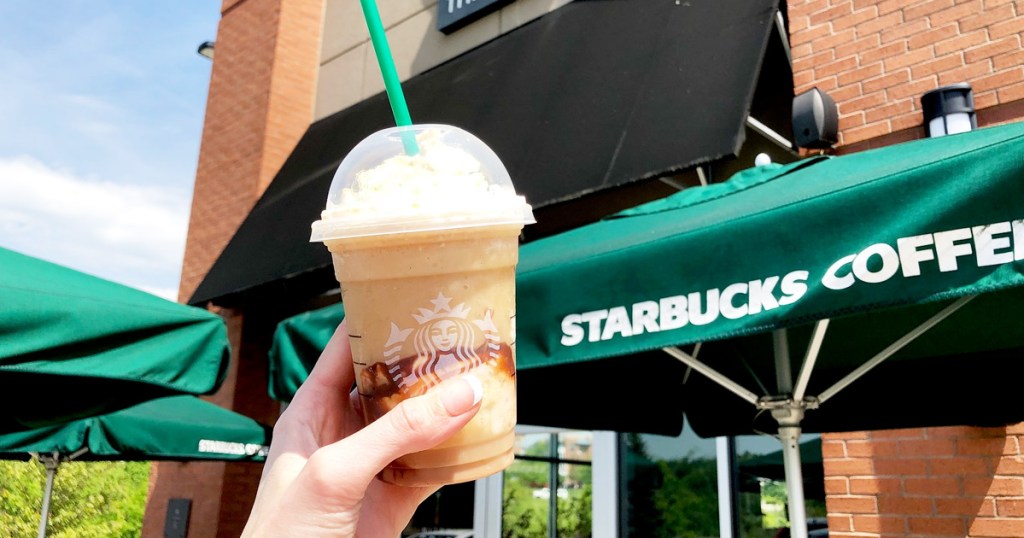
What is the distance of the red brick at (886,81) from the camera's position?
4.47 metres

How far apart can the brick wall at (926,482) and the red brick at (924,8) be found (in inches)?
96.2

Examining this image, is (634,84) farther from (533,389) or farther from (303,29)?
(303,29)

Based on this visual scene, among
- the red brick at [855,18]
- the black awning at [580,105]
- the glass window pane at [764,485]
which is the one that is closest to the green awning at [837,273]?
the black awning at [580,105]

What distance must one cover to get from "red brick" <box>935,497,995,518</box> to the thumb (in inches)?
143

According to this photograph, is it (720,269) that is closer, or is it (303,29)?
(720,269)

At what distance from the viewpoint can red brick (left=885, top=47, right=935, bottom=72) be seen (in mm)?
4414

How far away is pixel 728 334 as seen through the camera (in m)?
2.16

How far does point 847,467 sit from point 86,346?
3.94 metres

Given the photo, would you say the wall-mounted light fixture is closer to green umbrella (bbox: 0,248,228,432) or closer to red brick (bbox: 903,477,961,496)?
green umbrella (bbox: 0,248,228,432)

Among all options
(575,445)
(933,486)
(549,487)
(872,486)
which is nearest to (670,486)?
(575,445)

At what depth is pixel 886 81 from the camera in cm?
454

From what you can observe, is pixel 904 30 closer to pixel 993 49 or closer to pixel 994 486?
pixel 993 49

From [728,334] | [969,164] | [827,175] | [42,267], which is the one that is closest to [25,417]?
[42,267]

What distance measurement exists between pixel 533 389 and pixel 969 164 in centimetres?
266
